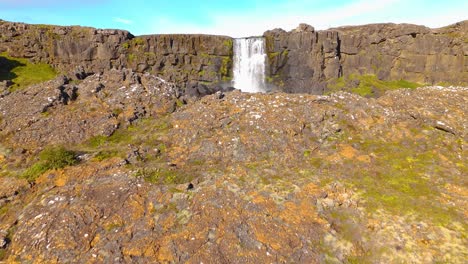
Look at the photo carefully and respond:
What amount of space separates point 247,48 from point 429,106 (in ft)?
148

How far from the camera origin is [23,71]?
47094 mm

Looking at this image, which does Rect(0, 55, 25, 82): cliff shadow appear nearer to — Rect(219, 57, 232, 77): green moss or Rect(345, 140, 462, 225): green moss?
Rect(219, 57, 232, 77): green moss

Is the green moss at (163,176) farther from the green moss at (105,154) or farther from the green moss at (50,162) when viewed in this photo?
the green moss at (50,162)

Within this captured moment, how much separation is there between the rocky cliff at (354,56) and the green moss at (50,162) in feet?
163

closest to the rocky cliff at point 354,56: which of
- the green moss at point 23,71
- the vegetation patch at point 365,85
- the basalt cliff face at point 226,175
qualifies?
the vegetation patch at point 365,85

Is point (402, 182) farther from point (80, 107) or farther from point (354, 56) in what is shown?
point (354, 56)

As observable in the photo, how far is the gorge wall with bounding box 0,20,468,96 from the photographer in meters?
53.3

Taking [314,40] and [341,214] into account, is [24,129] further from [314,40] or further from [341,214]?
[314,40]

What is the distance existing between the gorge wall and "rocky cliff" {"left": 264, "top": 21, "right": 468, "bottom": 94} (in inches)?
6.2

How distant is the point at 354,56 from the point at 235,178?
57036 millimetres

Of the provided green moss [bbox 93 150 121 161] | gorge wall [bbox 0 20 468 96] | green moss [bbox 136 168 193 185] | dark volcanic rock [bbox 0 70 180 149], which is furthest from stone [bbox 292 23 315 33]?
green moss [bbox 136 168 193 185]

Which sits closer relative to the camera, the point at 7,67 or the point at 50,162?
the point at 50,162

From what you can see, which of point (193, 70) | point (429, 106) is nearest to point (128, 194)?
point (429, 106)

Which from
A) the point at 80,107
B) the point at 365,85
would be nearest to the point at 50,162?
the point at 80,107
